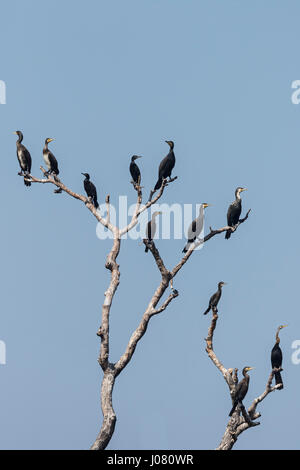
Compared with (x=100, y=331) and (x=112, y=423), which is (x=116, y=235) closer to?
(x=100, y=331)

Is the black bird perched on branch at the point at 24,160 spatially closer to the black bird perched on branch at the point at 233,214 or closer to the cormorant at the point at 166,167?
the cormorant at the point at 166,167

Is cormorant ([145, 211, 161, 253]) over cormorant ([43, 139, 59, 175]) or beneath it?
beneath

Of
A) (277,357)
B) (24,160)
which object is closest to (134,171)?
(24,160)

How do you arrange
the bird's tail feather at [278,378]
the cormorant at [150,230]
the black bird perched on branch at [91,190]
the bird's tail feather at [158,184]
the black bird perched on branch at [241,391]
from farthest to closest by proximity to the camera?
the black bird perched on branch at [91,190]
the bird's tail feather at [158,184]
the cormorant at [150,230]
the bird's tail feather at [278,378]
the black bird perched on branch at [241,391]

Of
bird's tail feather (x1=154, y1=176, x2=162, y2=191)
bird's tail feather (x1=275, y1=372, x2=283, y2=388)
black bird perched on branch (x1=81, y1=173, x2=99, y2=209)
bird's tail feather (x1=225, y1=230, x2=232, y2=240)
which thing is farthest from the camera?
black bird perched on branch (x1=81, y1=173, x2=99, y2=209)

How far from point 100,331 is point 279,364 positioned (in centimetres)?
Result: 328

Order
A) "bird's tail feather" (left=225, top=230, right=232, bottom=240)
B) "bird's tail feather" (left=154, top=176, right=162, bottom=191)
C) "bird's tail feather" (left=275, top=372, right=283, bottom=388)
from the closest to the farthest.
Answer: "bird's tail feather" (left=275, top=372, right=283, bottom=388)
"bird's tail feather" (left=154, top=176, right=162, bottom=191)
"bird's tail feather" (left=225, top=230, right=232, bottom=240)

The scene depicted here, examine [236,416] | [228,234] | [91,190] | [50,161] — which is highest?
[50,161]

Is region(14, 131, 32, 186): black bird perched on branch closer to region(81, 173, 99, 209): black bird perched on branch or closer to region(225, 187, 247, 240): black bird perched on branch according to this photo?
region(81, 173, 99, 209): black bird perched on branch

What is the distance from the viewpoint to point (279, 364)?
2627cm

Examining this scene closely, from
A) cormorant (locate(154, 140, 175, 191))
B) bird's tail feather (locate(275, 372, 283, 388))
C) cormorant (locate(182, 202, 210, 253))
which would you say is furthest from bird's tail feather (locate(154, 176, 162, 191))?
bird's tail feather (locate(275, 372, 283, 388))

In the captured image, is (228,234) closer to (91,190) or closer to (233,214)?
(233,214)

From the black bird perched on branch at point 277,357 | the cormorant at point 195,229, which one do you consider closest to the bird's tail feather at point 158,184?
the cormorant at point 195,229
